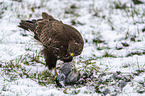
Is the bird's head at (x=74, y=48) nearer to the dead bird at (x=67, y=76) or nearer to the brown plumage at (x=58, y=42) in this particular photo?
the brown plumage at (x=58, y=42)

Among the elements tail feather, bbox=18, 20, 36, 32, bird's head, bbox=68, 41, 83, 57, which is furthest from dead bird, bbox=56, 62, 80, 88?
tail feather, bbox=18, 20, 36, 32

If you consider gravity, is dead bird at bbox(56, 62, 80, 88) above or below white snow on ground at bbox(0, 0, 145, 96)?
below

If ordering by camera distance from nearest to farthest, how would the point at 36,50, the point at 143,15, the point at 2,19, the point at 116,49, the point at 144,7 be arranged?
1. the point at 36,50
2. the point at 116,49
3. the point at 2,19
4. the point at 143,15
5. the point at 144,7

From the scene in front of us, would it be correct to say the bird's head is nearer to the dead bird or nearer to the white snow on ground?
the dead bird

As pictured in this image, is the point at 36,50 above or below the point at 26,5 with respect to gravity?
below

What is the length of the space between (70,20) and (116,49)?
211 centimetres

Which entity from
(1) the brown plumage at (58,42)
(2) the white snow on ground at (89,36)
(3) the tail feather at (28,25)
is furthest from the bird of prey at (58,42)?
(2) the white snow on ground at (89,36)

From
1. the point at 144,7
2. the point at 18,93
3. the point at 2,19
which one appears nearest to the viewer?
the point at 18,93

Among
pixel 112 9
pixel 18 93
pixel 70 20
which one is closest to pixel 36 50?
pixel 18 93

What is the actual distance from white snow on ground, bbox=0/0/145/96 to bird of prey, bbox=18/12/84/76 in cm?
36

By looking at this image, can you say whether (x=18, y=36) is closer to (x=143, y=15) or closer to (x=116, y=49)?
(x=116, y=49)

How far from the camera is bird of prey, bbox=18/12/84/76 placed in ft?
12.3

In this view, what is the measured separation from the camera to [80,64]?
4.28m

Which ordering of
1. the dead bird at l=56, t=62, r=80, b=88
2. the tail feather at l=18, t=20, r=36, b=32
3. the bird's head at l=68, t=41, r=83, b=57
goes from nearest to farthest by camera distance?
1. the dead bird at l=56, t=62, r=80, b=88
2. the bird's head at l=68, t=41, r=83, b=57
3. the tail feather at l=18, t=20, r=36, b=32
